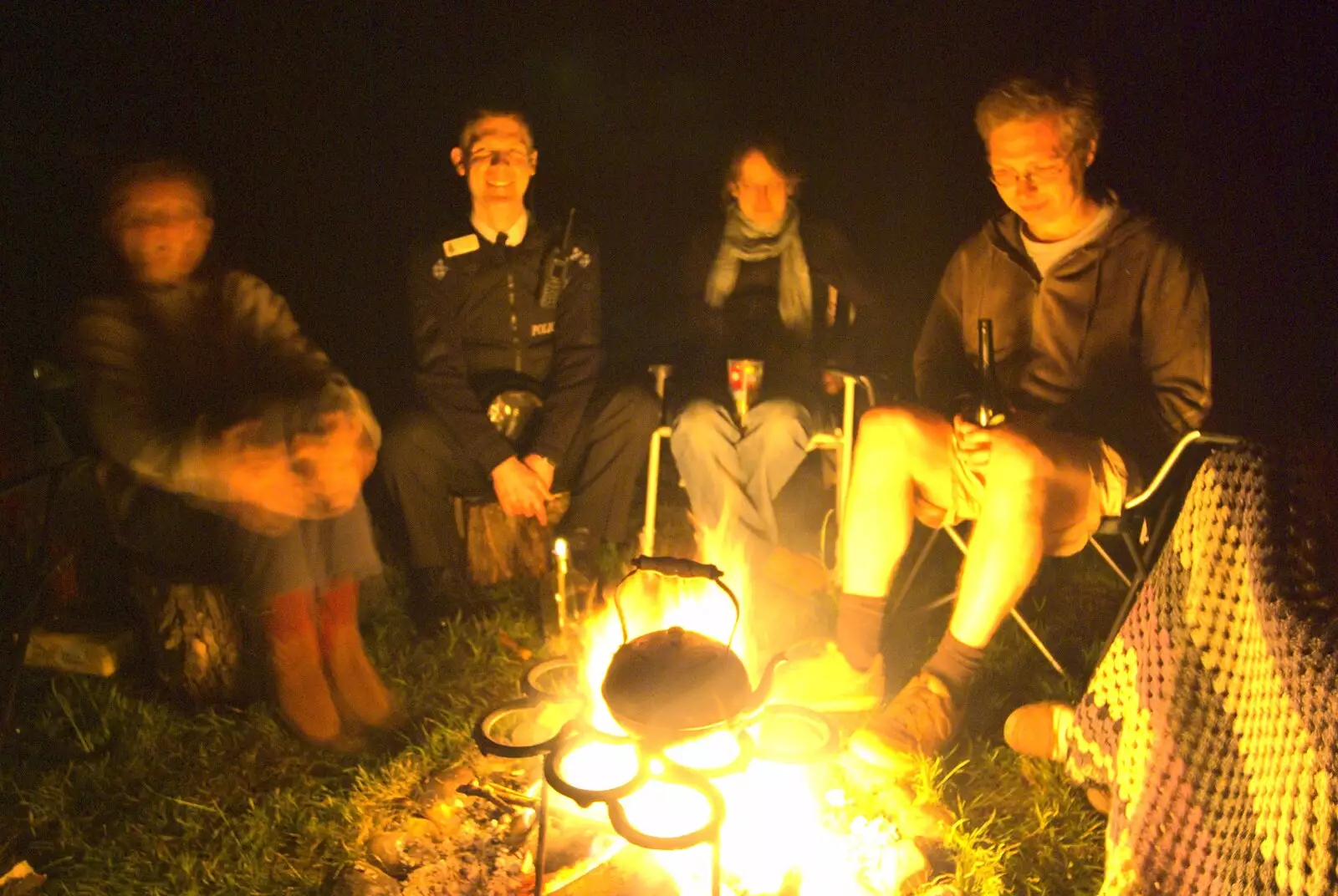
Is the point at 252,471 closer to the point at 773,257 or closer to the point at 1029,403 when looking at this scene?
the point at 773,257

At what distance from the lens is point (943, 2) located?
472 centimetres

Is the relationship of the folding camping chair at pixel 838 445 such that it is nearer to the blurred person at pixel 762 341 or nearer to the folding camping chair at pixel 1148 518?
the blurred person at pixel 762 341

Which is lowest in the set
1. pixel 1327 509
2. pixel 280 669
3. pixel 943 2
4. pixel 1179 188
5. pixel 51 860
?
pixel 51 860

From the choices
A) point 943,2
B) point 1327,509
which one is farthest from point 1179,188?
point 1327,509

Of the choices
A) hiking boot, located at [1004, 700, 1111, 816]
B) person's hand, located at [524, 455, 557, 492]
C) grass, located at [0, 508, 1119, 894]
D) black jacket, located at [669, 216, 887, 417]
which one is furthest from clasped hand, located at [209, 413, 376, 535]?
hiking boot, located at [1004, 700, 1111, 816]

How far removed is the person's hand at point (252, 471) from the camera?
8.85 feet

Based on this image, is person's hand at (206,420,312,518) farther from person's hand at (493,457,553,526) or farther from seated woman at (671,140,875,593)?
seated woman at (671,140,875,593)

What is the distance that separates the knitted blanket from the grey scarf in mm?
1948

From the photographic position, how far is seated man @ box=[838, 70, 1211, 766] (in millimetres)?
2684

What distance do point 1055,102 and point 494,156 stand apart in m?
1.86

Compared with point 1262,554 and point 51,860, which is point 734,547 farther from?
point 51,860

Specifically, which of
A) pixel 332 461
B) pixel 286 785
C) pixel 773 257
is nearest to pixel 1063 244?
pixel 773 257

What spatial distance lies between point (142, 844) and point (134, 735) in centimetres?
49

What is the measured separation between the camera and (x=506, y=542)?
144 inches
